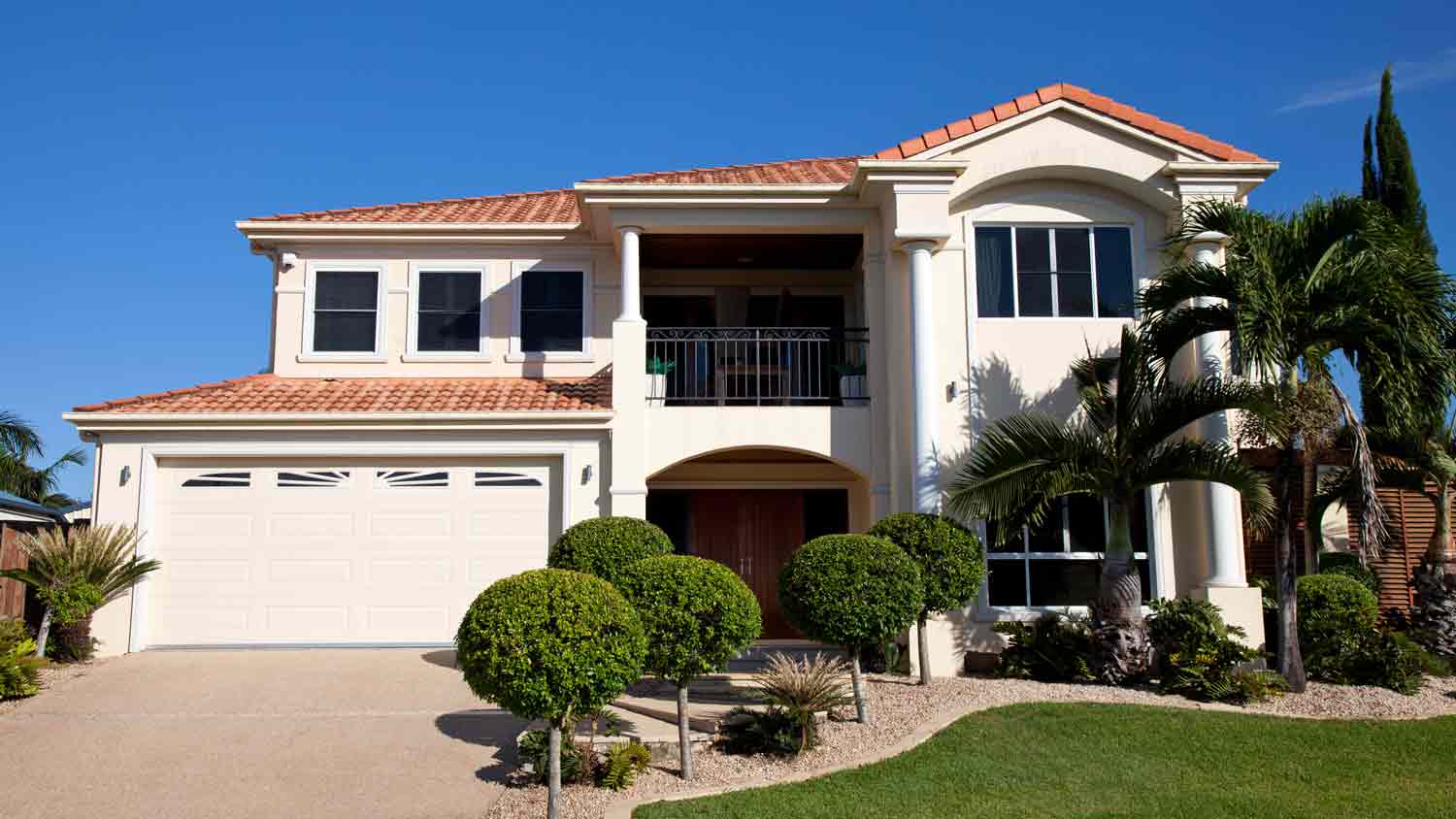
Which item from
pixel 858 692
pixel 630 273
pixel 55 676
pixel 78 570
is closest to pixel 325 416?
pixel 78 570

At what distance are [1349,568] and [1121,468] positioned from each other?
5.73m

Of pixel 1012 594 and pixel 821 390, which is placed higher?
pixel 821 390

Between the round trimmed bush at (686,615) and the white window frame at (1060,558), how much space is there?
5519mm

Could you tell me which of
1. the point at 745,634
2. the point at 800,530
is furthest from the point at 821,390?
the point at 745,634

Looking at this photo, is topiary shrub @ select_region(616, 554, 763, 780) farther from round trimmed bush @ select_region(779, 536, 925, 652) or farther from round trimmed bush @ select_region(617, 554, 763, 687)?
round trimmed bush @ select_region(779, 536, 925, 652)

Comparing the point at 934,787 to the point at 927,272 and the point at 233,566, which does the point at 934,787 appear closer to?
the point at 927,272

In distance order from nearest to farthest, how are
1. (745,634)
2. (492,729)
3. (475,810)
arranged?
(475,810), (745,634), (492,729)

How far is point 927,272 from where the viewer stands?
13.9m

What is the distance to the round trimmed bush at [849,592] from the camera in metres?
10.2

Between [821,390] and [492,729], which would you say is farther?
[821,390]

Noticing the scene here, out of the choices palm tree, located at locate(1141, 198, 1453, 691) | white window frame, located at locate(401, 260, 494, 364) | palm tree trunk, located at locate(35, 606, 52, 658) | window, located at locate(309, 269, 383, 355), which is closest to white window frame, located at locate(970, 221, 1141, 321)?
palm tree, located at locate(1141, 198, 1453, 691)

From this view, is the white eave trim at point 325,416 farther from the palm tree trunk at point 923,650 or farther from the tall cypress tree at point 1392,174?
the tall cypress tree at point 1392,174

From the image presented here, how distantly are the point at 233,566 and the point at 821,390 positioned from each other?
819 centimetres

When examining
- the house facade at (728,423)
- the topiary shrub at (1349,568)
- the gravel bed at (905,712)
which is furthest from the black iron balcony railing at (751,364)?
the topiary shrub at (1349,568)
